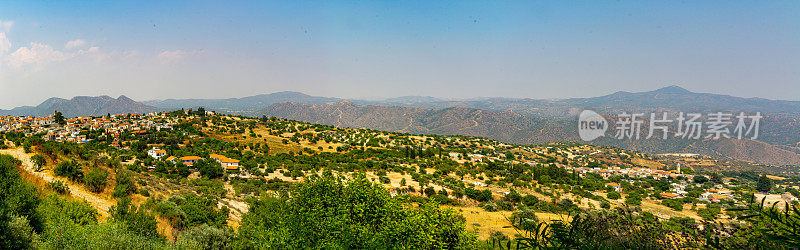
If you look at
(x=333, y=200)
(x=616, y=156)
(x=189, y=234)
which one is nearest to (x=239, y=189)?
(x=189, y=234)

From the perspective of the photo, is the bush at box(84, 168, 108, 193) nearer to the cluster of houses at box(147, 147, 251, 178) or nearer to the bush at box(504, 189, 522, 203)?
the cluster of houses at box(147, 147, 251, 178)

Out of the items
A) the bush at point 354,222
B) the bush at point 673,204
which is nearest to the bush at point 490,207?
the bush at point 354,222

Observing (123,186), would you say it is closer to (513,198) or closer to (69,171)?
(69,171)

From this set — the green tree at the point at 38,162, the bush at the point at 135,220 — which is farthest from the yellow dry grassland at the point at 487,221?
the green tree at the point at 38,162

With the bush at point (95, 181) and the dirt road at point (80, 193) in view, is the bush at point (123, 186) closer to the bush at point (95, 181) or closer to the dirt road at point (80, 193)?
the bush at point (95, 181)

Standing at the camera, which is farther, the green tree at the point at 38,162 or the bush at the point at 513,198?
the bush at the point at 513,198

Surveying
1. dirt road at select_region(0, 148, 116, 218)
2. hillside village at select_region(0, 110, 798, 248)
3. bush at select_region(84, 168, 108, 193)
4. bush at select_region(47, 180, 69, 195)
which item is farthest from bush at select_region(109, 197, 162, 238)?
bush at select_region(84, 168, 108, 193)

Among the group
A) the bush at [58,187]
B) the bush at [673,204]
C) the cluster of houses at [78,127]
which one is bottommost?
the bush at [673,204]

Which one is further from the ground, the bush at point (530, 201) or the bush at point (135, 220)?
the bush at point (135, 220)

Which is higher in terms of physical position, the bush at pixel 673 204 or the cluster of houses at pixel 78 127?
the cluster of houses at pixel 78 127

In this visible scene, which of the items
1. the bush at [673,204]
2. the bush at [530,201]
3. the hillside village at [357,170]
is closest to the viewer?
the hillside village at [357,170]

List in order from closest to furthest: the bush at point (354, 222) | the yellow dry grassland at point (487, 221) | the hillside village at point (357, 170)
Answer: the bush at point (354, 222) < the yellow dry grassland at point (487, 221) < the hillside village at point (357, 170)

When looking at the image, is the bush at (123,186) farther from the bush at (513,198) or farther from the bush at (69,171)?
the bush at (513,198)

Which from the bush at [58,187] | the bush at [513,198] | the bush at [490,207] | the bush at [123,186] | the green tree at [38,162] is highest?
the green tree at [38,162]
